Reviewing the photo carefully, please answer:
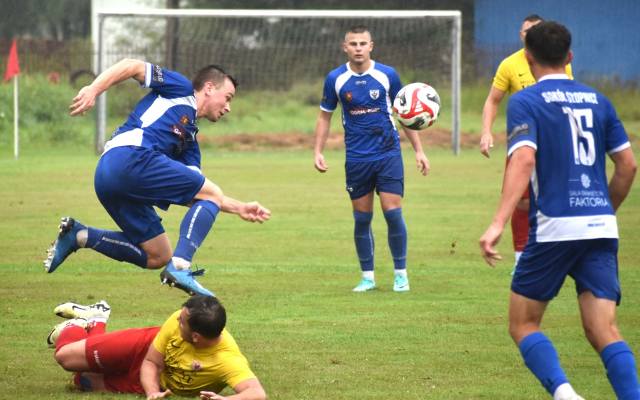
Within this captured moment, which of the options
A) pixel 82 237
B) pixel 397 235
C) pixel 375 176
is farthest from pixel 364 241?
pixel 82 237

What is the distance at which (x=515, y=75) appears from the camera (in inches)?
433

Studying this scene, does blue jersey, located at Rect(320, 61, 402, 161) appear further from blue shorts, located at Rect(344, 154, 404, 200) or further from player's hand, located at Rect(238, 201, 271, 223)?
player's hand, located at Rect(238, 201, 271, 223)

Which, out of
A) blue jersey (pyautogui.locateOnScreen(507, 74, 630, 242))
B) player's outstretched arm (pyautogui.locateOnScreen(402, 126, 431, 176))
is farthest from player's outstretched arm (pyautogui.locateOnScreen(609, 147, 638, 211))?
player's outstretched arm (pyautogui.locateOnScreen(402, 126, 431, 176))

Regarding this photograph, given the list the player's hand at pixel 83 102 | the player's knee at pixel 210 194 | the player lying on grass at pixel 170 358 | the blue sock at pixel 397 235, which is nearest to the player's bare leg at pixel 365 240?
the blue sock at pixel 397 235

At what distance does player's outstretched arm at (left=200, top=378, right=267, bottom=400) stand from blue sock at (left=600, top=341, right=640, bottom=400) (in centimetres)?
185

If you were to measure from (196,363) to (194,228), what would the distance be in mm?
1755

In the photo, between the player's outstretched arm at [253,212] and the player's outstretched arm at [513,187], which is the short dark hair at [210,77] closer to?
the player's outstretched arm at [253,212]

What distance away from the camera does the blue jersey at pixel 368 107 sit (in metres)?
11.4

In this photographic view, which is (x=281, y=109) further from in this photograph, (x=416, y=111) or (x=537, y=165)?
(x=537, y=165)

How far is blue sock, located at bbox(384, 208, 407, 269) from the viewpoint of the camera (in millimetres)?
11312

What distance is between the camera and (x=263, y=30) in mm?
33844

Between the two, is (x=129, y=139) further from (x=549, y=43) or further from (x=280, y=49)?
(x=280, y=49)

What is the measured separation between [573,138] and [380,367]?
8.15ft

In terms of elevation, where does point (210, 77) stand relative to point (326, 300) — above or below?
above
